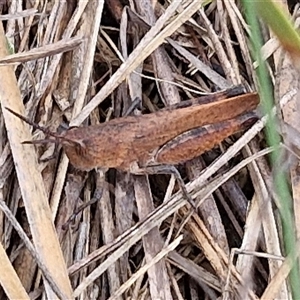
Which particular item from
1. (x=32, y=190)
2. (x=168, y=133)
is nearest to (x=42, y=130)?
(x=32, y=190)

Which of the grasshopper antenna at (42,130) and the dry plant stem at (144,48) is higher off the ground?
the dry plant stem at (144,48)

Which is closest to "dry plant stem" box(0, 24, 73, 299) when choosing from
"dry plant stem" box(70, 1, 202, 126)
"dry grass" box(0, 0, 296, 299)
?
"dry grass" box(0, 0, 296, 299)

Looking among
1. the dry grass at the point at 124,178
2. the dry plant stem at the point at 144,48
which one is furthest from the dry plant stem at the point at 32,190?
the dry plant stem at the point at 144,48

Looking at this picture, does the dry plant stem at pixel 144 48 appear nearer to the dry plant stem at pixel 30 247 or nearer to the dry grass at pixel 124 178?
the dry grass at pixel 124 178

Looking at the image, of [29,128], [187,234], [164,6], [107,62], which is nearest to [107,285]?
[187,234]

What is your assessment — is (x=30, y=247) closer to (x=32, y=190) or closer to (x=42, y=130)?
(x=32, y=190)

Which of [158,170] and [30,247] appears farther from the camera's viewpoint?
[158,170]
